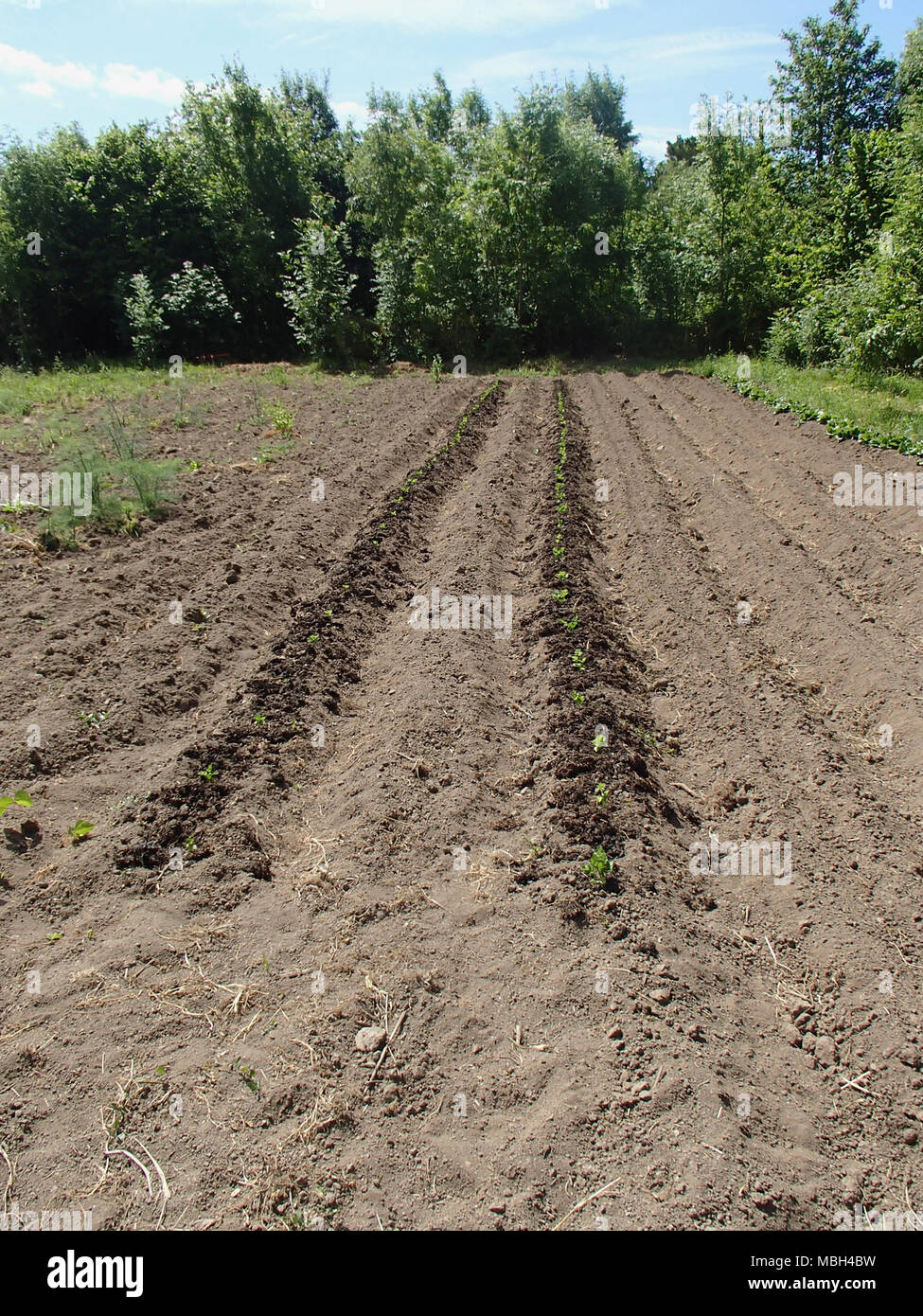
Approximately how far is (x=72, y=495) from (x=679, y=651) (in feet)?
24.3

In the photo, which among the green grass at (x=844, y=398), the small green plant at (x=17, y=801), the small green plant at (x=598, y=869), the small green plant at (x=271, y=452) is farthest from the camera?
the small green plant at (x=271, y=452)

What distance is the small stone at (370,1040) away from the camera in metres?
3.27

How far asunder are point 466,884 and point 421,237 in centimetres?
2210

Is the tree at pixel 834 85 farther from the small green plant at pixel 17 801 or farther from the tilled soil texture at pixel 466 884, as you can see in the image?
the small green plant at pixel 17 801

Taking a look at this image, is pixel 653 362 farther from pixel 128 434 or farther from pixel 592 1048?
pixel 592 1048

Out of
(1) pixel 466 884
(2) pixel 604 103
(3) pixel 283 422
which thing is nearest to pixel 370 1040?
(1) pixel 466 884

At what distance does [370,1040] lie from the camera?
130 inches

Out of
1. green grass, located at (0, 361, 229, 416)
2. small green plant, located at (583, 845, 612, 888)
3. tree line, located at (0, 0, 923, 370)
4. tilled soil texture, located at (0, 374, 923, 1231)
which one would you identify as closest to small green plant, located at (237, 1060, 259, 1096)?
tilled soil texture, located at (0, 374, 923, 1231)

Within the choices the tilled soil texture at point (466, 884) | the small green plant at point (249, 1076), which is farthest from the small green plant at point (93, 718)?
the small green plant at point (249, 1076)

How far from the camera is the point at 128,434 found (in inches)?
488

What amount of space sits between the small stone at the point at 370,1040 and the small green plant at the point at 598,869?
1.33 metres

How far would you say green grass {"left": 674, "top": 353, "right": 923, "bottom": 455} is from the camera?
1104cm

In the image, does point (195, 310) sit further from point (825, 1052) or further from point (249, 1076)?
point (825, 1052)
